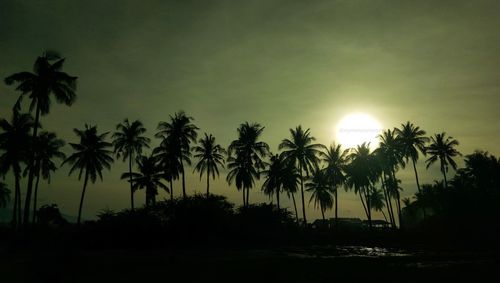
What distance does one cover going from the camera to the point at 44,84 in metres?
31.7

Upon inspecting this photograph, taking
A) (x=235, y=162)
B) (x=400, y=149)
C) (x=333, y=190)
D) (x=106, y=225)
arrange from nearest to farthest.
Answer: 1. (x=106, y=225)
2. (x=235, y=162)
3. (x=400, y=149)
4. (x=333, y=190)

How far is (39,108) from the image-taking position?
105ft

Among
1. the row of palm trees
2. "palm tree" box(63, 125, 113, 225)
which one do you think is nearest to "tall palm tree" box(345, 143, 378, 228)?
the row of palm trees

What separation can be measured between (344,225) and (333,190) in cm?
761

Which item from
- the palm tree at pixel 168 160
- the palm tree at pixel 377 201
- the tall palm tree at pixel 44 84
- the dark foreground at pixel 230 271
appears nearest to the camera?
the dark foreground at pixel 230 271

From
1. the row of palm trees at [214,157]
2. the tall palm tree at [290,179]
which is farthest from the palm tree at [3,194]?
the tall palm tree at [290,179]

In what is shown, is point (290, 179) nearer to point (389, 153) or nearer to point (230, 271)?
point (389, 153)

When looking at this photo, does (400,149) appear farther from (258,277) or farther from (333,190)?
(258,277)

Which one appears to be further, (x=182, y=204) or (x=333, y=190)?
(x=333, y=190)

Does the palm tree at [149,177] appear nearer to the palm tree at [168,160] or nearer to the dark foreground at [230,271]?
the palm tree at [168,160]

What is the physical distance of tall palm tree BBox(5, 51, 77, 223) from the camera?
31344mm

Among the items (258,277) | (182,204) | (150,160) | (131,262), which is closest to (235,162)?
(150,160)

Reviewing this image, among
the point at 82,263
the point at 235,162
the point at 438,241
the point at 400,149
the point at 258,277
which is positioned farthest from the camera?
the point at 400,149

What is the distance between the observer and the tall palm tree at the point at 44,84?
1234 inches
